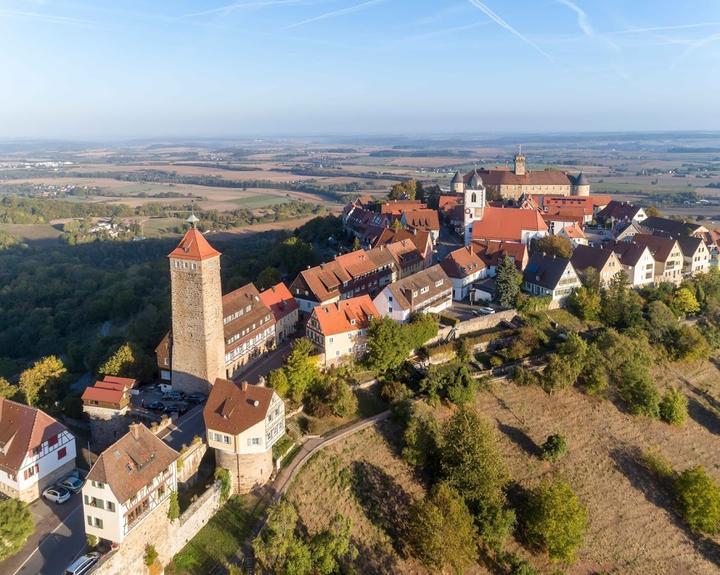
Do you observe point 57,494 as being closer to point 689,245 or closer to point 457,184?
point 689,245

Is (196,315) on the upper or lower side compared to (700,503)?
upper

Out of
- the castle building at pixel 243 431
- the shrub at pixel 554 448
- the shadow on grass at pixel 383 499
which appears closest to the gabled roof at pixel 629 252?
the shrub at pixel 554 448

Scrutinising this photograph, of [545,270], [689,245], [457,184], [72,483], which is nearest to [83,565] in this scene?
[72,483]

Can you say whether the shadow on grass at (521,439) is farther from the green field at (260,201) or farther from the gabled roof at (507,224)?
the green field at (260,201)

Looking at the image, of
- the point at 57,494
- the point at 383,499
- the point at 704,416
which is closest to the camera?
the point at 57,494

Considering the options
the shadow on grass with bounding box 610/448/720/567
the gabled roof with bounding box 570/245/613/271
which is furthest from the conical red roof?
the gabled roof with bounding box 570/245/613/271

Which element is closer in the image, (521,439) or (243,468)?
(243,468)

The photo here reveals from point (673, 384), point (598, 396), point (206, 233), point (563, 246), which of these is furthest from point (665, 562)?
point (206, 233)
